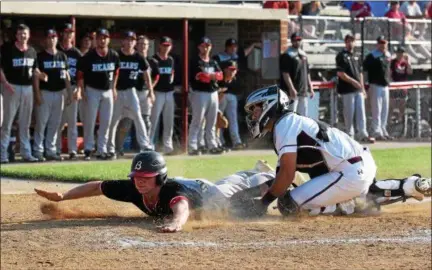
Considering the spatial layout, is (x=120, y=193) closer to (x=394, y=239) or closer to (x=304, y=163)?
(x=304, y=163)

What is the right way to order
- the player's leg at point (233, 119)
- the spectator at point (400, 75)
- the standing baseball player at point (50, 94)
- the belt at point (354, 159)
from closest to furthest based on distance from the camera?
the belt at point (354, 159), the standing baseball player at point (50, 94), the player's leg at point (233, 119), the spectator at point (400, 75)

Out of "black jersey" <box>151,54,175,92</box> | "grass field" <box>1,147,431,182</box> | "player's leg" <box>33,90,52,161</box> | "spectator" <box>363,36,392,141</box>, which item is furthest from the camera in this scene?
"spectator" <box>363,36,392,141</box>

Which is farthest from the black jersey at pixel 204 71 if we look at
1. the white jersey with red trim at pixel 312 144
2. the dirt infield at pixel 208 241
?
the white jersey with red trim at pixel 312 144

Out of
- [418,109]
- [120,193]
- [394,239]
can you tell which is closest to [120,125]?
[418,109]

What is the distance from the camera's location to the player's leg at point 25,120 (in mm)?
16828

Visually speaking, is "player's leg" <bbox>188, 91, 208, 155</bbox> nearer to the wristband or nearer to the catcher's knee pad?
the catcher's knee pad

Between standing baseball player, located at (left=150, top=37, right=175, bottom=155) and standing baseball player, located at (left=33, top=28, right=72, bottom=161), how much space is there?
1813mm

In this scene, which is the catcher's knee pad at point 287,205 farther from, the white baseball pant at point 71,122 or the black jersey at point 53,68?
the white baseball pant at point 71,122

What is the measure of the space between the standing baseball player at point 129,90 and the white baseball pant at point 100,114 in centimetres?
24

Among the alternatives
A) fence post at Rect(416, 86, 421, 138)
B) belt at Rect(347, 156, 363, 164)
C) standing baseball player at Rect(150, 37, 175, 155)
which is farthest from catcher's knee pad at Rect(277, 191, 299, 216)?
fence post at Rect(416, 86, 421, 138)

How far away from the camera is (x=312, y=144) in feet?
33.1

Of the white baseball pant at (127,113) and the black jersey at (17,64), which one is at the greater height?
the black jersey at (17,64)

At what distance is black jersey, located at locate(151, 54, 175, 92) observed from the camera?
18.2 m

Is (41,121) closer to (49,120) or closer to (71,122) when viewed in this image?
(49,120)
